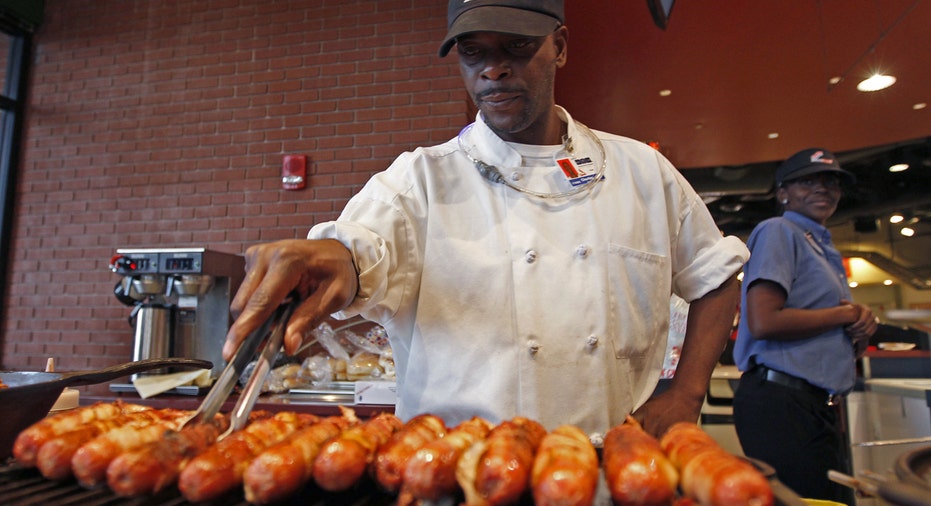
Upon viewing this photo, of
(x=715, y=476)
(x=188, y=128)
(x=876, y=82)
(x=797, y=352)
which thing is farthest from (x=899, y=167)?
(x=715, y=476)

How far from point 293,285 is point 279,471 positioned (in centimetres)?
30

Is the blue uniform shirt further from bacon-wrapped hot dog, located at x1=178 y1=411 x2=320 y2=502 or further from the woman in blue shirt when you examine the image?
bacon-wrapped hot dog, located at x1=178 y1=411 x2=320 y2=502

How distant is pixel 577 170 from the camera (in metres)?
1.59

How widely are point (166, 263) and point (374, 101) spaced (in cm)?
169

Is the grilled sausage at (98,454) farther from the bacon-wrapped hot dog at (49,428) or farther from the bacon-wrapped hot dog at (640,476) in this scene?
the bacon-wrapped hot dog at (640,476)

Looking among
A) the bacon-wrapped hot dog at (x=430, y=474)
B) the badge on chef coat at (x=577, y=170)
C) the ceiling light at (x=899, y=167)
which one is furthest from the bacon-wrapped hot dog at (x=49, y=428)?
the ceiling light at (x=899, y=167)

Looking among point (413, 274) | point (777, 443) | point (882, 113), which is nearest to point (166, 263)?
point (413, 274)

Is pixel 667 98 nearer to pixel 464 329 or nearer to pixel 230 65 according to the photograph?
pixel 230 65

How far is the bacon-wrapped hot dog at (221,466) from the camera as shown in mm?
853

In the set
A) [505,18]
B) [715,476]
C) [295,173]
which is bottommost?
[715,476]

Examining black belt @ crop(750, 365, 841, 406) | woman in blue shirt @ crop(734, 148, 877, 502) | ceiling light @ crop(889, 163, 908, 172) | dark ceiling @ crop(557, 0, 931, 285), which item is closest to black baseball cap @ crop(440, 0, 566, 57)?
woman in blue shirt @ crop(734, 148, 877, 502)

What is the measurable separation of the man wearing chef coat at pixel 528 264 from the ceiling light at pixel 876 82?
5.19m

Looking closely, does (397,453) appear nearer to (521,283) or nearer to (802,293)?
(521,283)

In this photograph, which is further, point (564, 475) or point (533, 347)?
point (533, 347)
